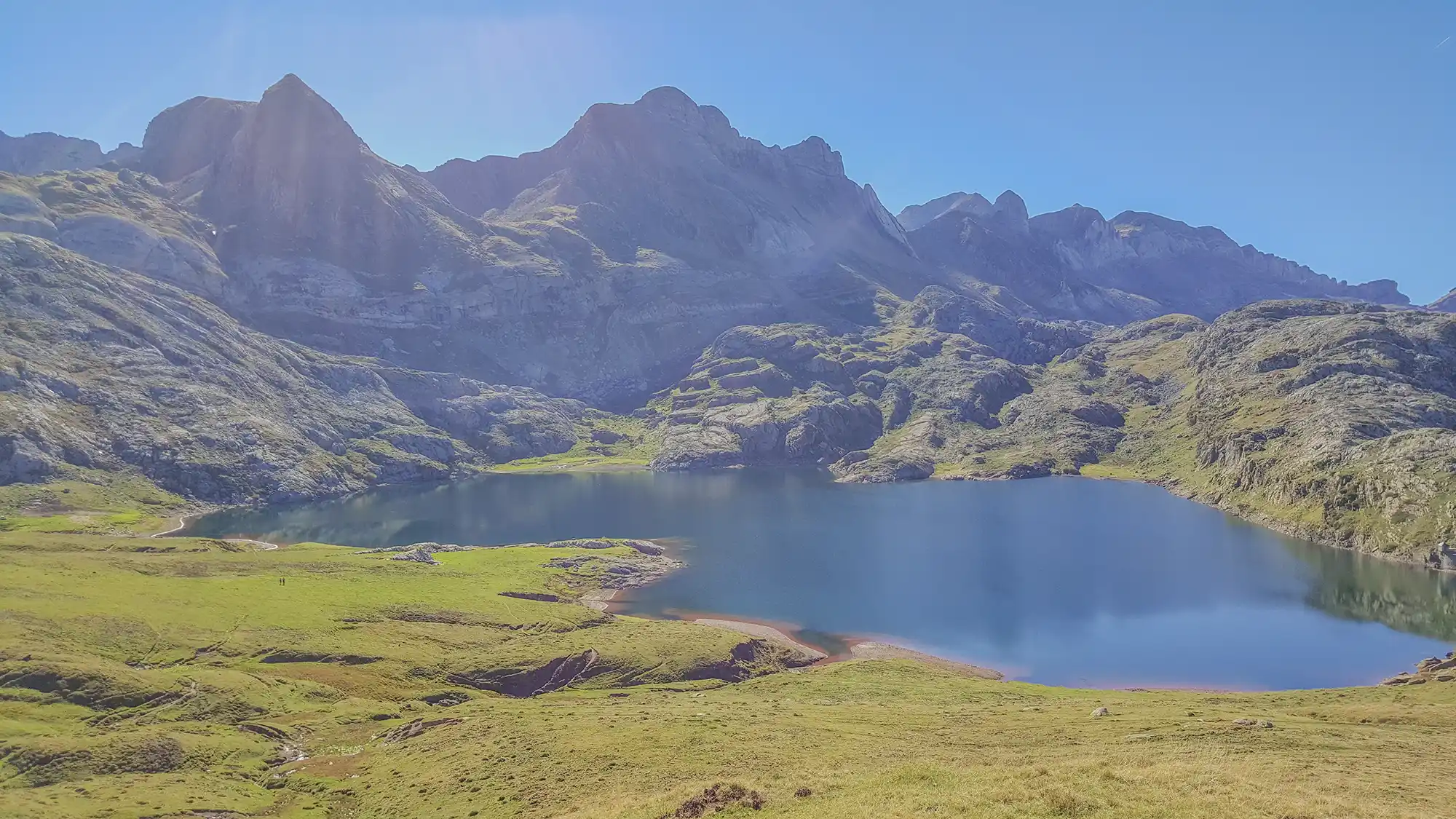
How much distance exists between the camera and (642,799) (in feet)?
132

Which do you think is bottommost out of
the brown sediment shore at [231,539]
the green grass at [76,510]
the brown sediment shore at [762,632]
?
the brown sediment shore at [762,632]

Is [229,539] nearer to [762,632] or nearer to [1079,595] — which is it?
[762,632]

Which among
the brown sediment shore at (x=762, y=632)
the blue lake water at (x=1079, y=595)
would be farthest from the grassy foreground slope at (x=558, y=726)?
the blue lake water at (x=1079, y=595)

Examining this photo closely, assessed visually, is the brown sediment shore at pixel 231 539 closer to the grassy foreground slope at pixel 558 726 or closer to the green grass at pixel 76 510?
the green grass at pixel 76 510

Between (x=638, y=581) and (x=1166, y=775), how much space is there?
115 metres

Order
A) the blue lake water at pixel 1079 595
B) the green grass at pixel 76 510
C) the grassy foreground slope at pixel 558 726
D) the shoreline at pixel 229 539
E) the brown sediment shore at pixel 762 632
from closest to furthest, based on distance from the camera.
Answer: the grassy foreground slope at pixel 558 726, the blue lake water at pixel 1079 595, the brown sediment shore at pixel 762 632, the shoreline at pixel 229 539, the green grass at pixel 76 510

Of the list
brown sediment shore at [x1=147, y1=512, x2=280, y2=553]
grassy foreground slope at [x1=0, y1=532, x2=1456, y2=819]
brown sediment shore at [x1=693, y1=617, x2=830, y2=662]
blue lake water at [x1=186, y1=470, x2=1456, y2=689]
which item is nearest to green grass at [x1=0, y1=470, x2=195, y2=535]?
brown sediment shore at [x1=147, y1=512, x2=280, y2=553]

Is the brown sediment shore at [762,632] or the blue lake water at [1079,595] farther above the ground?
the blue lake water at [1079,595]

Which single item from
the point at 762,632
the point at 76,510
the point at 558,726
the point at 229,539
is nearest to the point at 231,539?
the point at 229,539

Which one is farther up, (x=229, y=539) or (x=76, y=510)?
(x=76, y=510)

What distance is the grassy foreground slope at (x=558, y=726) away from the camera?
36281 millimetres

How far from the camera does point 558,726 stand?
57906 millimetres

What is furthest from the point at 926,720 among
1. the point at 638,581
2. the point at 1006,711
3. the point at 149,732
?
the point at 638,581

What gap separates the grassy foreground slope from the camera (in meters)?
36.3
